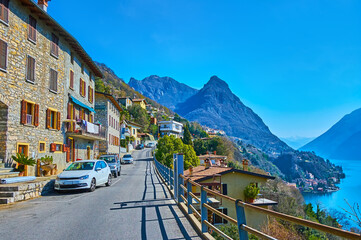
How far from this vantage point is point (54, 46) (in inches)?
874

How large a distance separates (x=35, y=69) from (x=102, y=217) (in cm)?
1494

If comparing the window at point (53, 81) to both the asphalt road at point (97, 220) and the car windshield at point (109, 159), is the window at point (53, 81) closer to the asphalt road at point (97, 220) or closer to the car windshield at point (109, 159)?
the car windshield at point (109, 159)

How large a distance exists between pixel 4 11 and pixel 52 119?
862 cm

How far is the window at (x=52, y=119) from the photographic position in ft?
69.2

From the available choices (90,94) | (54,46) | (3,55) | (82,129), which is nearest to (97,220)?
(3,55)

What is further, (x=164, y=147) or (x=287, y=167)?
(x=287, y=167)

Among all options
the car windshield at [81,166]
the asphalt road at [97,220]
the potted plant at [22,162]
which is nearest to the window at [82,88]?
the potted plant at [22,162]

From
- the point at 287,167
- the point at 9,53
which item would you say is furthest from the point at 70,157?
the point at 287,167

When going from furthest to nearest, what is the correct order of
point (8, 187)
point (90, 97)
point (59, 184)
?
1. point (90, 97)
2. point (59, 184)
3. point (8, 187)

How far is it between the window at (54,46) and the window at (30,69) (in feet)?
10.5

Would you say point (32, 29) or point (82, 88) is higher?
point (32, 29)

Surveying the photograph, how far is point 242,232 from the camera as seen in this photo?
3793 millimetres

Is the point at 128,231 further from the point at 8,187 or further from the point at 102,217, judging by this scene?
the point at 8,187

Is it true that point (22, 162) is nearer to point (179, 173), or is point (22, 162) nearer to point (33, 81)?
point (33, 81)
